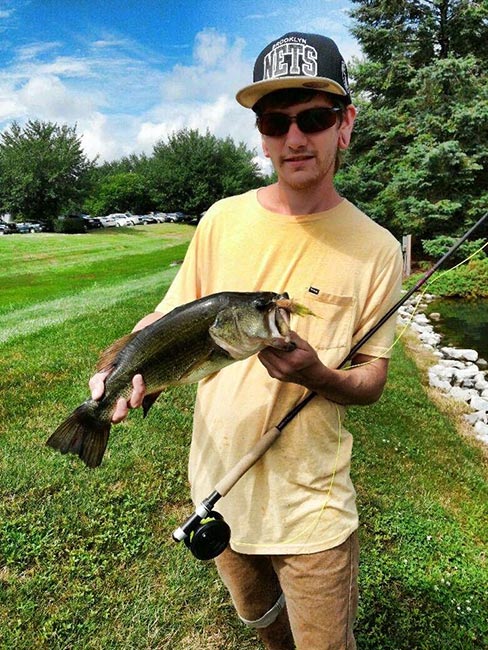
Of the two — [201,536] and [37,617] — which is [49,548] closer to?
[37,617]

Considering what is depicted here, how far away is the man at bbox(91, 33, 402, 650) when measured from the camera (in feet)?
6.41

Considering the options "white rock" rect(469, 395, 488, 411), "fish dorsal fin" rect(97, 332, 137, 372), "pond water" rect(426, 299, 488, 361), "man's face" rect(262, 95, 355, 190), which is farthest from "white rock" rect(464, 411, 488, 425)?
"fish dorsal fin" rect(97, 332, 137, 372)

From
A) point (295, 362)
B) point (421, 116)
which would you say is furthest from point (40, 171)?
point (295, 362)

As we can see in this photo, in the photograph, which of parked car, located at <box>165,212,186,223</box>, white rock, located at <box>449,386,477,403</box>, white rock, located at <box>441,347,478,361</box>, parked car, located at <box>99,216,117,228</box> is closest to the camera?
white rock, located at <box>449,386,477,403</box>

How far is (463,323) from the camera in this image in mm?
15547

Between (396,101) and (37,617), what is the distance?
25.9m

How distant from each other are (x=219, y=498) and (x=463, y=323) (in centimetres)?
1515

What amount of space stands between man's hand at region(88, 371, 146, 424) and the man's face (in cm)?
99

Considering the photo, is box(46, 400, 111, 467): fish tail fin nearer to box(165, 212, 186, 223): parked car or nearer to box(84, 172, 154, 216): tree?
box(165, 212, 186, 223): parked car

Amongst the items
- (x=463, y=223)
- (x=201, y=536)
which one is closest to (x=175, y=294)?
(x=201, y=536)

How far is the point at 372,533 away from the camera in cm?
425

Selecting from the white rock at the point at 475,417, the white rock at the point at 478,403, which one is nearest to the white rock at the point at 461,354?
the white rock at the point at 478,403

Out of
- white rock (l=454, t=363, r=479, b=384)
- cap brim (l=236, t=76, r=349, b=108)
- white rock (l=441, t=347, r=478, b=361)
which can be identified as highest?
cap brim (l=236, t=76, r=349, b=108)

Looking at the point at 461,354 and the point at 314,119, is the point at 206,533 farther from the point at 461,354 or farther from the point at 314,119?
the point at 461,354
